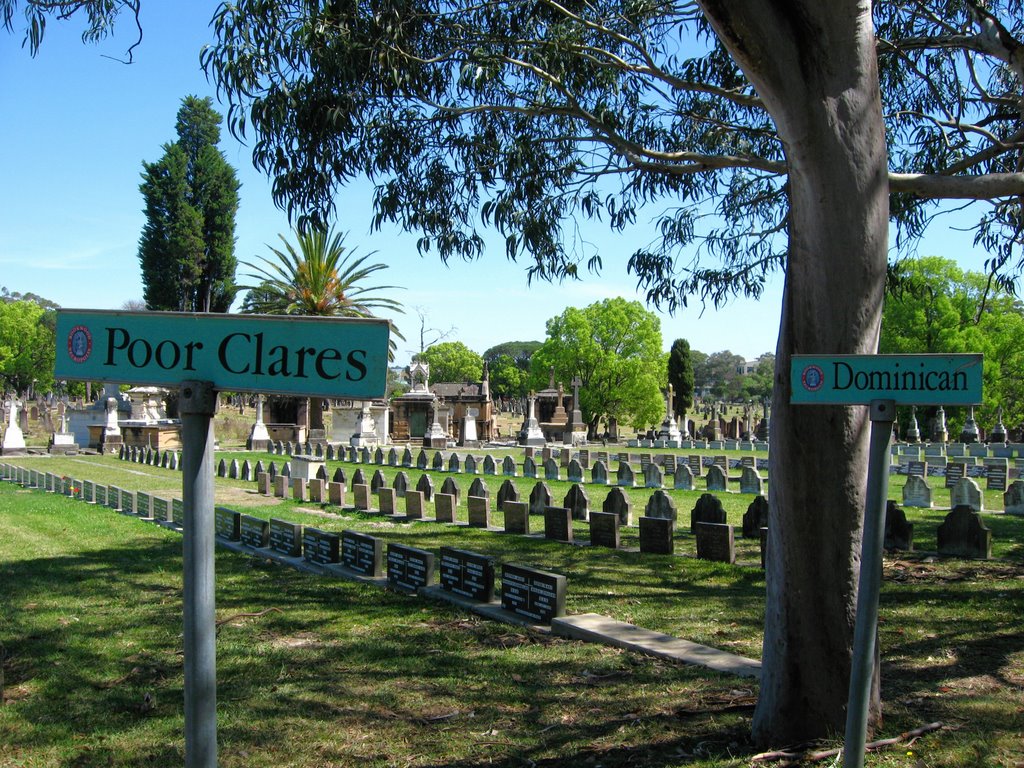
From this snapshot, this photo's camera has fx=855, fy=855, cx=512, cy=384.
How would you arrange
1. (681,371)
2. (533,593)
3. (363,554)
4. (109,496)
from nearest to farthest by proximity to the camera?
(533,593)
(363,554)
(109,496)
(681,371)

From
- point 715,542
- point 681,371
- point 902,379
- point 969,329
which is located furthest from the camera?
point 681,371

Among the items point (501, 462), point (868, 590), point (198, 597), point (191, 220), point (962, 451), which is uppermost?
point (191, 220)

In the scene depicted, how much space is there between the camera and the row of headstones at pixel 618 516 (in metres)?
10.7

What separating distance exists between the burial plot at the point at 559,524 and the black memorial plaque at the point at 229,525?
4.51 metres

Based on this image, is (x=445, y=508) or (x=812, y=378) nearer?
(x=812, y=378)

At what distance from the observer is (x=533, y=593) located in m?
7.70

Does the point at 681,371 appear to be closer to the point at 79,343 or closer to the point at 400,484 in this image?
the point at 400,484

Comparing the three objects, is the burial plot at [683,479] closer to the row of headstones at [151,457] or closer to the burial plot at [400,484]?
the burial plot at [400,484]

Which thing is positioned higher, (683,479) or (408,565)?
(683,479)

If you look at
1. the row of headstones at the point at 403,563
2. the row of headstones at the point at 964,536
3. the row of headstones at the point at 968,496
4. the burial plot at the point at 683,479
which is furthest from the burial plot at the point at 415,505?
the row of headstones at the point at 968,496

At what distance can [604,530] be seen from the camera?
39.7 ft

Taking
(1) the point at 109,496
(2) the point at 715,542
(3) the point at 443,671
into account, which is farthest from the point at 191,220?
(3) the point at 443,671

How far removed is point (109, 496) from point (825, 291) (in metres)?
16.3

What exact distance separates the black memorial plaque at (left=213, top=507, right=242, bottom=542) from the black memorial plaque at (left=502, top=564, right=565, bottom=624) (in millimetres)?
5767
